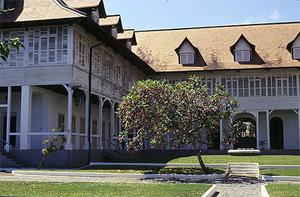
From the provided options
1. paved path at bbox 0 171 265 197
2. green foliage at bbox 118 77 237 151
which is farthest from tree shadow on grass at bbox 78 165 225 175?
paved path at bbox 0 171 265 197

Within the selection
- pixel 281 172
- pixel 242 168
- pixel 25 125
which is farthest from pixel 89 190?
pixel 242 168

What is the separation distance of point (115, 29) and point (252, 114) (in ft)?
51.3

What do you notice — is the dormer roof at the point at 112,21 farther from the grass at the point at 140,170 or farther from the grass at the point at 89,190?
the grass at the point at 89,190

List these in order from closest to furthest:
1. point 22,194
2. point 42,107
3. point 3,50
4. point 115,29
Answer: point 3,50
point 22,194
point 42,107
point 115,29

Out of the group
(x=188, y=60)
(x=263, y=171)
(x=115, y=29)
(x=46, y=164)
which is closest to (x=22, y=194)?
(x=46, y=164)

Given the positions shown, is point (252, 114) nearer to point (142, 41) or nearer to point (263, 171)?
point (142, 41)

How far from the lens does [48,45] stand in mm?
21156

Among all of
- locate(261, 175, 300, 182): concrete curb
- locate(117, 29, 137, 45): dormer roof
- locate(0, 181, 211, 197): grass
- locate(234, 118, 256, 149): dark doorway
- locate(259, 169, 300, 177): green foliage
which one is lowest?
locate(261, 175, 300, 182): concrete curb

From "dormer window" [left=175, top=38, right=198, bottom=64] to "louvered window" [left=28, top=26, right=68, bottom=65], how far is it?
53.6 feet

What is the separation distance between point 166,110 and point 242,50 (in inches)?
765

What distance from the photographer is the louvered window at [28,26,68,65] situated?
20.9 m

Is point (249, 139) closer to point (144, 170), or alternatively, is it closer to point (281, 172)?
point (281, 172)

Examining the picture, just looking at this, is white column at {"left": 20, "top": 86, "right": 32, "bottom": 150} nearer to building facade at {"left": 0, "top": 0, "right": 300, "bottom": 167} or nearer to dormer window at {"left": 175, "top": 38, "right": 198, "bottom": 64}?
building facade at {"left": 0, "top": 0, "right": 300, "bottom": 167}

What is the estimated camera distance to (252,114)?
117ft
